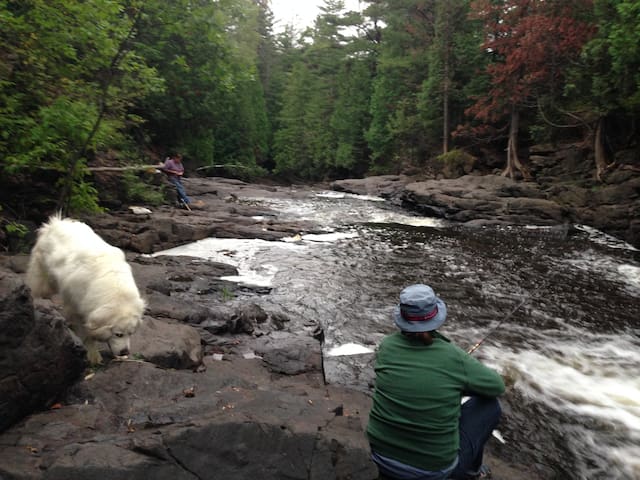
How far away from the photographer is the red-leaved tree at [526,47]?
2031 cm

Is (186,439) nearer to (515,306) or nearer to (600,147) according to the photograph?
(515,306)

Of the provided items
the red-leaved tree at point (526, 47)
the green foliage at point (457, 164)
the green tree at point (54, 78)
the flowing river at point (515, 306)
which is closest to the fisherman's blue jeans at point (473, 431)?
the flowing river at point (515, 306)

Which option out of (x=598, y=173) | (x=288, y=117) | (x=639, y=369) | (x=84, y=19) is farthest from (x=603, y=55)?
(x=288, y=117)

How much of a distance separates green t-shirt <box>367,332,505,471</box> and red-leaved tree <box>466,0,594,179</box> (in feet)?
72.1

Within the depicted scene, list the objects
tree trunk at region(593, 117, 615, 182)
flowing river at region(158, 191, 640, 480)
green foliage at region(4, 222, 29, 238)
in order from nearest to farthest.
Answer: flowing river at region(158, 191, 640, 480) → green foliage at region(4, 222, 29, 238) → tree trunk at region(593, 117, 615, 182)

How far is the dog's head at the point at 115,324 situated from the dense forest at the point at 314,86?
419 centimetres

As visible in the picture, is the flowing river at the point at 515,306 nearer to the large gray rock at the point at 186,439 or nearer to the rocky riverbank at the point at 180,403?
the rocky riverbank at the point at 180,403

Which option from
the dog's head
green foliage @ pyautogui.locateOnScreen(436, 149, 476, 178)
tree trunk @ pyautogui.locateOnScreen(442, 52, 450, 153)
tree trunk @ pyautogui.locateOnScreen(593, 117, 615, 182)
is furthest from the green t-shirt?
tree trunk @ pyautogui.locateOnScreen(442, 52, 450, 153)

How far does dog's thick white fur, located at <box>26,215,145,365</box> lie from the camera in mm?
4164

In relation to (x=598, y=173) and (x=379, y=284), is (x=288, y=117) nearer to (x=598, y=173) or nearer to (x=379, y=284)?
(x=598, y=173)

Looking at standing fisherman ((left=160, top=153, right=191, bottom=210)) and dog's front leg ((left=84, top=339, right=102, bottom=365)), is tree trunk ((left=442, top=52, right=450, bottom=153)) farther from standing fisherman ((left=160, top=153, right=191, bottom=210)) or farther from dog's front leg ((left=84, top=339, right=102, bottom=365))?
dog's front leg ((left=84, top=339, right=102, bottom=365))

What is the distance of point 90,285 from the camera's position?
435 centimetres

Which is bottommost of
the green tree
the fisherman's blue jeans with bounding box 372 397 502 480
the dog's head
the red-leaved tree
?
the fisherman's blue jeans with bounding box 372 397 502 480

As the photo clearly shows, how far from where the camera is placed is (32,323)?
3.04 meters
